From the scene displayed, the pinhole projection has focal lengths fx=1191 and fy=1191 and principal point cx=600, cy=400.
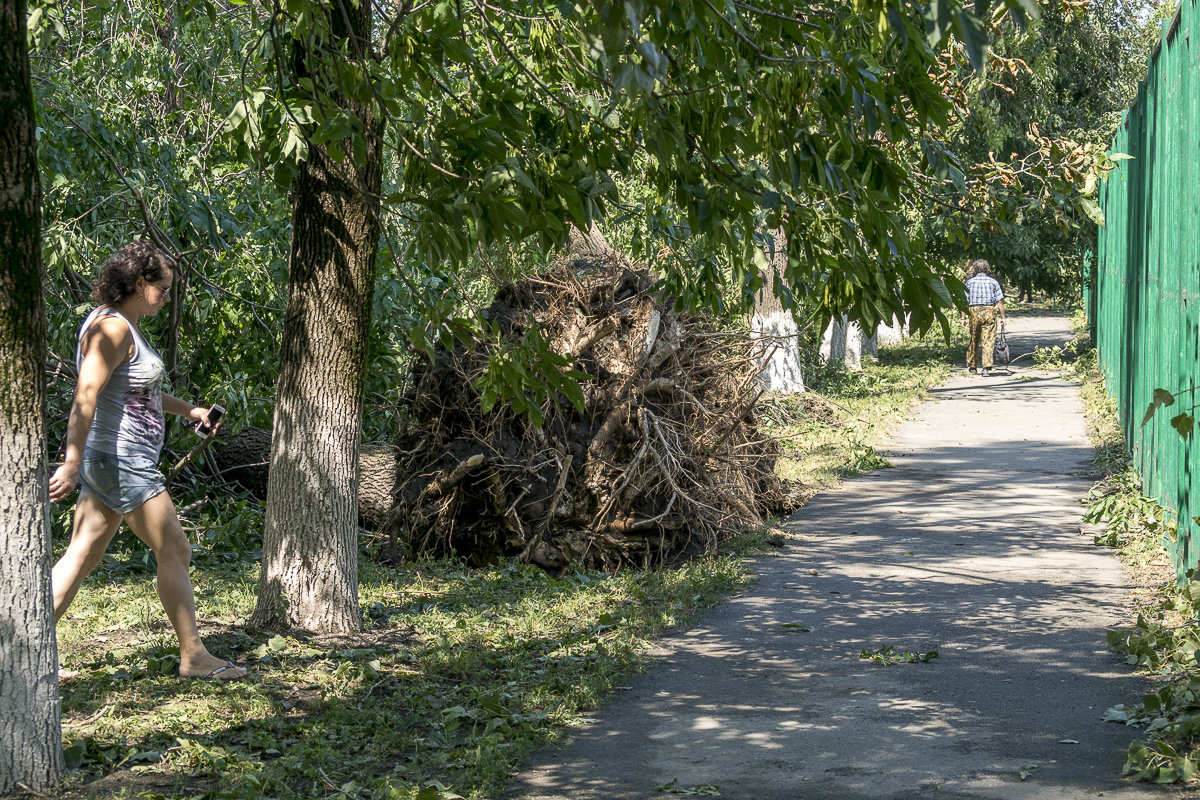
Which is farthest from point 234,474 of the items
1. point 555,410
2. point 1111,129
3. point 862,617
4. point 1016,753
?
point 1111,129

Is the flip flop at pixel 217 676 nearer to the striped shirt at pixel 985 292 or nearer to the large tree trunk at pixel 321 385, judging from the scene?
the large tree trunk at pixel 321 385

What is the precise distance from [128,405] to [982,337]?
1827 centimetres

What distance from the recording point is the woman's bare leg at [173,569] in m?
5.05

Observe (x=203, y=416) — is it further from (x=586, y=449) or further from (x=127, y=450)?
(x=586, y=449)

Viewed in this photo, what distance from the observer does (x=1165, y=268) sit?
7.89 metres

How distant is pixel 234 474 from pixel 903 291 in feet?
23.0

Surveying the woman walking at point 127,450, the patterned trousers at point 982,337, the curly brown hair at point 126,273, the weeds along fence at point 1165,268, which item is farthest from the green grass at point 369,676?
Result: the patterned trousers at point 982,337

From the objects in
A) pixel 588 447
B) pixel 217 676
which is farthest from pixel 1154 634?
pixel 217 676

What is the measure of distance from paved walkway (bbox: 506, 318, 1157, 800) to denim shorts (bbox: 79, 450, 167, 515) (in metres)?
2.07

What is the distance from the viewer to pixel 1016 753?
4262 millimetres

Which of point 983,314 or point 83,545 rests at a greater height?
point 983,314

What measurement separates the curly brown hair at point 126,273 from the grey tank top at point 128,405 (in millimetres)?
76

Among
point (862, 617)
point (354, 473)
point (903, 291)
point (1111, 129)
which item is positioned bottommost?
point (862, 617)

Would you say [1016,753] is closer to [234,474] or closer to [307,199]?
[307,199]
